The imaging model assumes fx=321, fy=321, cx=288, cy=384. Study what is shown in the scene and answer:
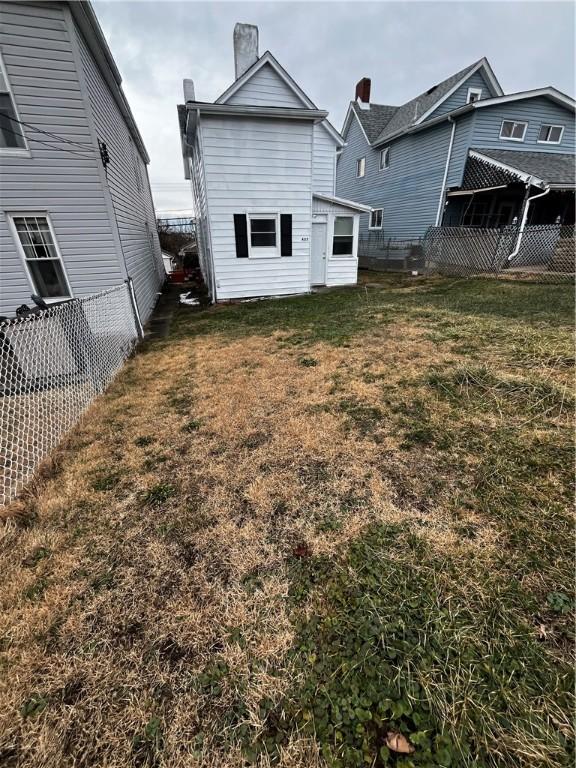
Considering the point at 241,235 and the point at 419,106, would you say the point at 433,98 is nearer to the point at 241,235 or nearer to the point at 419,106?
the point at 419,106

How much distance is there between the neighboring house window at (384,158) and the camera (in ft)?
56.4

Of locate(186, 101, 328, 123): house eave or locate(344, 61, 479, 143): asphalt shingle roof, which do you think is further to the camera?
locate(344, 61, 479, 143): asphalt shingle roof

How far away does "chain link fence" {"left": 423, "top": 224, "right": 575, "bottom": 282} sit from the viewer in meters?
11.1

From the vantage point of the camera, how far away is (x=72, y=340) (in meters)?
4.32

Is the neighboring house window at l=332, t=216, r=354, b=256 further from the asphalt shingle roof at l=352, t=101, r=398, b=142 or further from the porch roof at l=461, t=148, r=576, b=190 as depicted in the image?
the asphalt shingle roof at l=352, t=101, r=398, b=142

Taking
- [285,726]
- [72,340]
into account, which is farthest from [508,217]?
[285,726]

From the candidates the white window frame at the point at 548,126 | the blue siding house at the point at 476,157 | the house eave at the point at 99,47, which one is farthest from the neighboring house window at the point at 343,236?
the white window frame at the point at 548,126

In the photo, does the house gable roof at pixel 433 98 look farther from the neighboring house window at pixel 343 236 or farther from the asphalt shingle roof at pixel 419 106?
the neighboring house window at pixel 343 236

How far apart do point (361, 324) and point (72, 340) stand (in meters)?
5.11

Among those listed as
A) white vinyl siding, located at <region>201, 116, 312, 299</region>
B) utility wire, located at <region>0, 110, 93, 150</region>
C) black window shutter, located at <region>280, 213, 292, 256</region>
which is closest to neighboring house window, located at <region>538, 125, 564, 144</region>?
white vinyl siding, located at <region>201, 116, 312, 299</region>

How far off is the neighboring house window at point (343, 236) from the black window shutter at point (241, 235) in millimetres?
3338

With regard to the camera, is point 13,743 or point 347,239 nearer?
point 13,743

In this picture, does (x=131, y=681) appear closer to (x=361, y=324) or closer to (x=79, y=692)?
(x=79, y=692)

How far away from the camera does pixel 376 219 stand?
1900 centimetres
